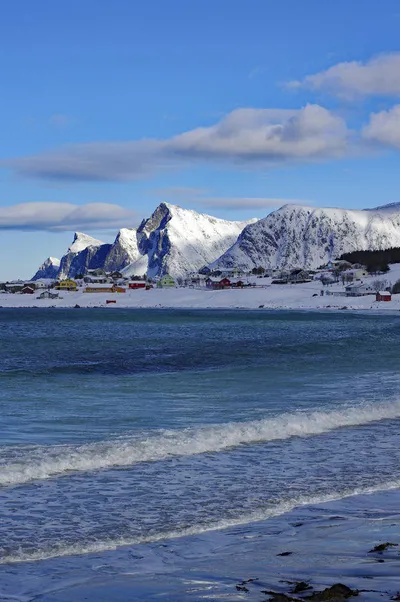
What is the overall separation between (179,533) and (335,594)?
3.87 m

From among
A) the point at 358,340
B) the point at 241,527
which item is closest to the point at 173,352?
the point at 358,340

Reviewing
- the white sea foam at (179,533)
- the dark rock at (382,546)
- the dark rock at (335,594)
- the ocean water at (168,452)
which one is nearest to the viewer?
the dark rock at (335,594)

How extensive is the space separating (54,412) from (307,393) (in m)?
10.5

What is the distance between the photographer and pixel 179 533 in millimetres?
11078

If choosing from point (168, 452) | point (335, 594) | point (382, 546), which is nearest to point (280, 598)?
point (335, 594)

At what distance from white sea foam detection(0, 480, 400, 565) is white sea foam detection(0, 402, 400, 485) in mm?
4218

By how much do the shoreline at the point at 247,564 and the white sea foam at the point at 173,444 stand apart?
5.01 m

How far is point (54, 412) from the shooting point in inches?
932

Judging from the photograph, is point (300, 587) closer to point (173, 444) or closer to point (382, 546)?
point (382, 546)

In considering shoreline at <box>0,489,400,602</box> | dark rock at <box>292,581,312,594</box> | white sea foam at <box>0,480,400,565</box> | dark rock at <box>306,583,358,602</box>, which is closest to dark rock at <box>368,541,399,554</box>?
shoreline at <box>0,489,400,602</box>

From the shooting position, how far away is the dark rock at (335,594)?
753cm

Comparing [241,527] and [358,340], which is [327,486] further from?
[358,340]

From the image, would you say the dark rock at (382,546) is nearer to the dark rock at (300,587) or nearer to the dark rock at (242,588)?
the dark rock at (300,587)

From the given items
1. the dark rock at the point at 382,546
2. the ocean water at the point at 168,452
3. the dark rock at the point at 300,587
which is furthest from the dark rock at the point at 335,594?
the ocean water at the point at 168,452
